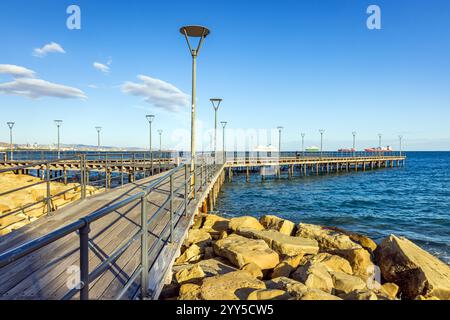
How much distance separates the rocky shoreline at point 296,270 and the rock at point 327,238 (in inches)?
1.0

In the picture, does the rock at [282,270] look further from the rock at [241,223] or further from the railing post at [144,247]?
the railing post at [144,247]

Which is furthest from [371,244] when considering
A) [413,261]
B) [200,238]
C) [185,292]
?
[185,292]

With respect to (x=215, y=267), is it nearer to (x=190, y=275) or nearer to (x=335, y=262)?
(x=190, y=275)

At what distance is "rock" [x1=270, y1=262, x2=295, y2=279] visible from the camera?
18.3 ft

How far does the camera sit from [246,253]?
5.86 meters

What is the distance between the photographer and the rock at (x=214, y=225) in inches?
360

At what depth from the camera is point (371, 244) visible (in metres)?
9.53

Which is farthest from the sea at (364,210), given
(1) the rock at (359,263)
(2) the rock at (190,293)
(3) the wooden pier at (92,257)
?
(3) the wooden pier at (92,257)

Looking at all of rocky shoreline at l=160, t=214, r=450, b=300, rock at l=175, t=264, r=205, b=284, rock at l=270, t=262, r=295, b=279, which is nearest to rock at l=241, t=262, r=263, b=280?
rocky shoreline at l=160, t=214, r=450, b=300

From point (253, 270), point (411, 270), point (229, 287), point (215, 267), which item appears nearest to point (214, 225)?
point (215, 267)

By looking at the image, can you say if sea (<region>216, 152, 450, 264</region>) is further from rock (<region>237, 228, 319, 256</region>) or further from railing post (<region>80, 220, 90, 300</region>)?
railing post (<region>80, 220, 90, 300</region>)

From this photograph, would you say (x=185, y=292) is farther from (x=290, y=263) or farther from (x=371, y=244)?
(x=371, y=244)
